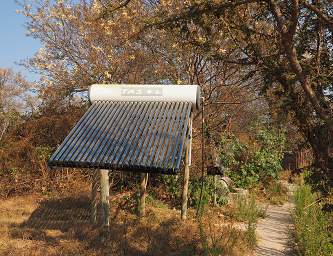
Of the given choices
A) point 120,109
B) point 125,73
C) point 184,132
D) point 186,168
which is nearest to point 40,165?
point 125,73

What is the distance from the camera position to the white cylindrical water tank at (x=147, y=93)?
5.93 metres

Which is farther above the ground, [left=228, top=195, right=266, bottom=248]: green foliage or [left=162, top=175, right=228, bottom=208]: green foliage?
[left=162, top=175, right=228, bottom=208]: green foliage

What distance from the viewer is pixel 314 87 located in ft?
13.0

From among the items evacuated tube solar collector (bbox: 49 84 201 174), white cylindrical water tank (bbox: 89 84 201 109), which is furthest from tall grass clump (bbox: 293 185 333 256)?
white cylindrical water tank (bbox: 89 84 201 109)

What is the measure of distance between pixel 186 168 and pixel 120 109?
302 centimetres

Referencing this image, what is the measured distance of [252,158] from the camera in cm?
1442

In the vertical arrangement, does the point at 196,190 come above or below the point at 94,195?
below

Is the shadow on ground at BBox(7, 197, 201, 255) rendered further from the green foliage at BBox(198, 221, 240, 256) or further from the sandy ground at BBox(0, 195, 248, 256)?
the green foliage at BBox(198, 221, 240, 256)

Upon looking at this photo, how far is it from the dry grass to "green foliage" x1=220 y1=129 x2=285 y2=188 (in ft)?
12.2

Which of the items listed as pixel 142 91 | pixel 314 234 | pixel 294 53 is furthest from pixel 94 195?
pixel 294 53

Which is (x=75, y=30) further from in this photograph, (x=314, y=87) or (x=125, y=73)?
(x=314, y=87)

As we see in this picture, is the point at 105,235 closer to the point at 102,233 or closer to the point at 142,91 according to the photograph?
the point at 102,233

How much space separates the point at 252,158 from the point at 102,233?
30.3ft

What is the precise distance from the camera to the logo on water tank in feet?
19.8
